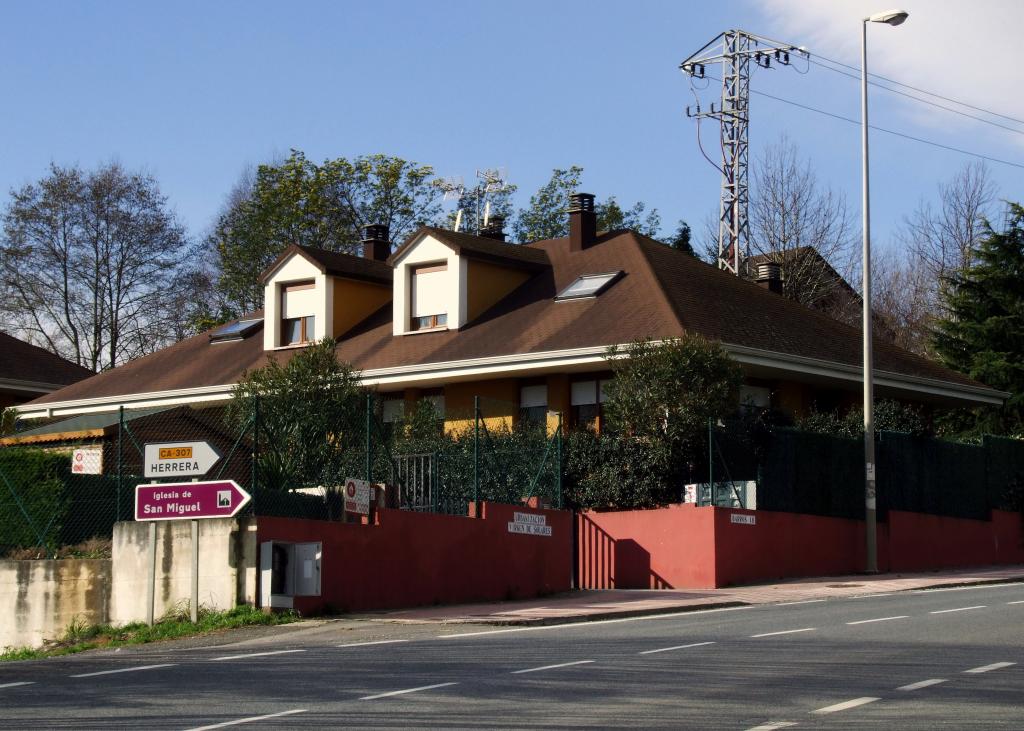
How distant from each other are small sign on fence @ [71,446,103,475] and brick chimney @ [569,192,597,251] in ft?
49.2

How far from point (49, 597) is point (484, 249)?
57.0 feet

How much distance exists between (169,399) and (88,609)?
1738 centimetres

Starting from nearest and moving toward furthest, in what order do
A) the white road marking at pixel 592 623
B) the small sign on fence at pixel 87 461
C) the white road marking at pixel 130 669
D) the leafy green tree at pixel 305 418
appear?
the white road marking at pixel 130 669
the white road marking at pixel 592 623
the leafy green tree at pixel 305 418
the small sign on fence at pixel 87 461

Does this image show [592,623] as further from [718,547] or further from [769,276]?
[769,276]

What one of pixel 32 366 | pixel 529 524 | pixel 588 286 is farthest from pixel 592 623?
pixel 32 366

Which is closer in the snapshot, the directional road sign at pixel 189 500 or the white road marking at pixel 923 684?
the white road marking at pixel 923 684

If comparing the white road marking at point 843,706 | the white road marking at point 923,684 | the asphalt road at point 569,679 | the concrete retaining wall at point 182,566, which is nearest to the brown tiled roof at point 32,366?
the concrete retaining wall at point 182,566

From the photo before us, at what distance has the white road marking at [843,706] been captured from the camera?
10.5 meters

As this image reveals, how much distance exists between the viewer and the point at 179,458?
20172mm

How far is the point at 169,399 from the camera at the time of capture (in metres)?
37.8

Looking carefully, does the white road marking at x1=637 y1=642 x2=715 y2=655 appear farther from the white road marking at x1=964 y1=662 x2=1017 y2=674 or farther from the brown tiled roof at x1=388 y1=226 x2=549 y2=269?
the brown tiled roof at x1=388 y1=226 x2=549 y2=269

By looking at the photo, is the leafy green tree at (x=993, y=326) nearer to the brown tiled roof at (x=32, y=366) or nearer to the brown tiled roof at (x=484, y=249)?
the brown tiled roof at (x=484, y=249)

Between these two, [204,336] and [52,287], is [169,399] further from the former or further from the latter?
[52,287]

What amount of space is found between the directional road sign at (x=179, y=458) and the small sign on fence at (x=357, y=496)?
204 cm
